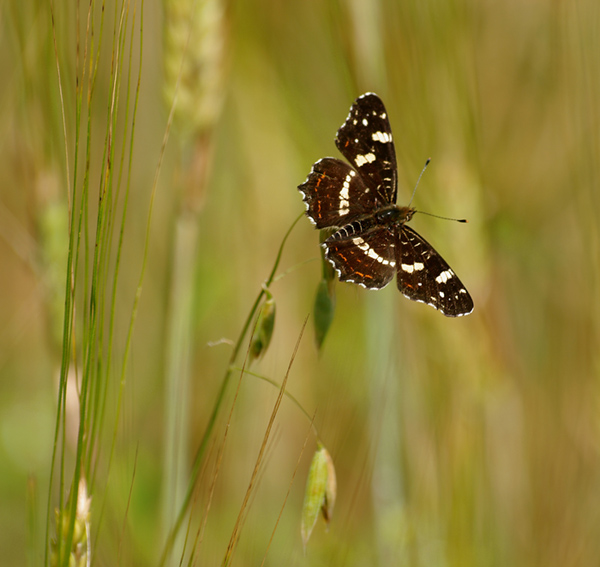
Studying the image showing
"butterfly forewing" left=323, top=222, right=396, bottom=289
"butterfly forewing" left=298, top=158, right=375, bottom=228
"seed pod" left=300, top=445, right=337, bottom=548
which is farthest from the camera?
"butterfly forewing" left=298, top=158, right=375, bottom=228

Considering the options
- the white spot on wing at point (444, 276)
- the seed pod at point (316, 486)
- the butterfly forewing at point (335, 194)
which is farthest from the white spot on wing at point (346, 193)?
the seed pod at point (316, 486)

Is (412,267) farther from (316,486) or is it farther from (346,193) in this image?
(316,486)

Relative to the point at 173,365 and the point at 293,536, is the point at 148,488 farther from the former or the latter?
the point at 173,365

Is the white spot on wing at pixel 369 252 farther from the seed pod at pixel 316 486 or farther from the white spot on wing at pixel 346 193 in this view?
the seed pod at pixel 316 486

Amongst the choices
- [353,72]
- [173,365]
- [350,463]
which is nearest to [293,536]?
[350,463]

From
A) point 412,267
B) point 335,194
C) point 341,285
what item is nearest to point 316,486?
point 341,285

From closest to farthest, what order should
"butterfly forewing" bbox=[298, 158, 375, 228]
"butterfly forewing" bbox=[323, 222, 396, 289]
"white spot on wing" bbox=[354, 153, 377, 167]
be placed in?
"butterfly forewing" bbox=[323, 222, 396, 289]
"butterfly forewing" bbox=[298, 158, 375, 228]
"white spot on wing" bbox=[354, 153, 377, 167]

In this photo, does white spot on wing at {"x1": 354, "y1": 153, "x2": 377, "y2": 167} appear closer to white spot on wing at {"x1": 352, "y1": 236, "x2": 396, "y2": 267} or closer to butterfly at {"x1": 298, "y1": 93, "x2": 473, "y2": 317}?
butterfly at {"x1": 298, "y1": 93, "x2": 473, "y2": 317}

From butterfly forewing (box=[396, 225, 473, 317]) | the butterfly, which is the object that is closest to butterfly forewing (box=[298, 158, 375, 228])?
the butterfly

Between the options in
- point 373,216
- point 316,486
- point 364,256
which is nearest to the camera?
point 316,486
